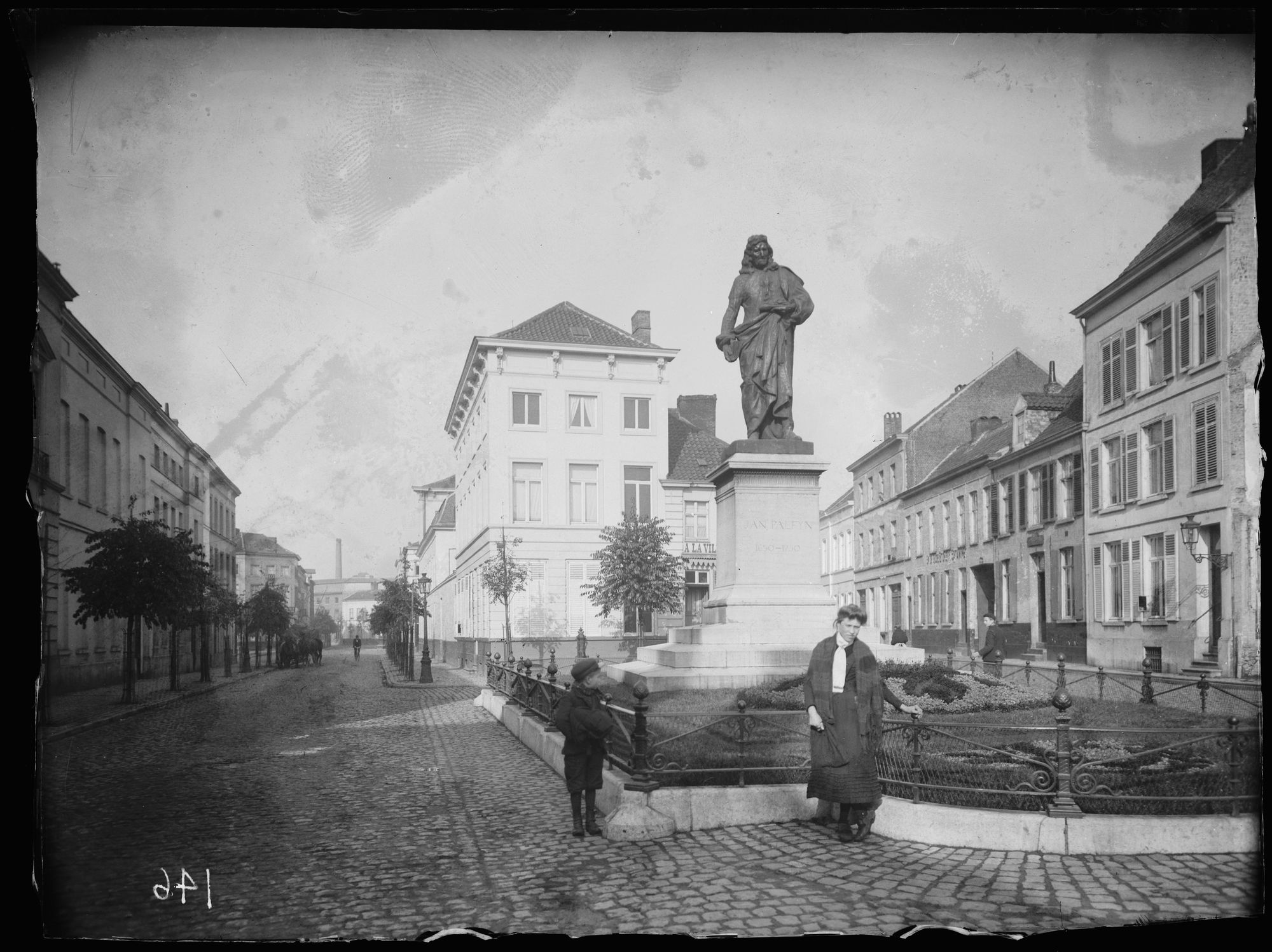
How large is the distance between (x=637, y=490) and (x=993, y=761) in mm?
6487

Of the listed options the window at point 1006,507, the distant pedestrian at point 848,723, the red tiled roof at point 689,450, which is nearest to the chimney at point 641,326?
the red tiled roof at point 689,450

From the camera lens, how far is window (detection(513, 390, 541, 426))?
12.3m

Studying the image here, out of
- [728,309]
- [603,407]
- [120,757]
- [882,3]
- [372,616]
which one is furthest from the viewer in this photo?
[372,616]

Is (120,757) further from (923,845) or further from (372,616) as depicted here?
(372,616)

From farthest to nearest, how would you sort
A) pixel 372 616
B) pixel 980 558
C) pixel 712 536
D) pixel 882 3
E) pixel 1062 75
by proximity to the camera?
pixel 372 616 < pixel 980 558 < pixel 712 536 < pixel 1062 75 < pixel 882 3

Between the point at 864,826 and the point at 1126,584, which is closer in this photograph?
the point at 864,826

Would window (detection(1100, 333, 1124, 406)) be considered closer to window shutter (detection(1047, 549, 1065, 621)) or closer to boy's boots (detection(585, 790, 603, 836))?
window shutter (detection(1047, 549, 1065, 621))

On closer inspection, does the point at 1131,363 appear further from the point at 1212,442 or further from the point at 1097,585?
the point at 1097,585

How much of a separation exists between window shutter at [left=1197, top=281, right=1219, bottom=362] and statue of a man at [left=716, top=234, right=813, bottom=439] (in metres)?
4.06

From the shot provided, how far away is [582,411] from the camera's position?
1252 centimetres

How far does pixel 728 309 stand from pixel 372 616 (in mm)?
27963

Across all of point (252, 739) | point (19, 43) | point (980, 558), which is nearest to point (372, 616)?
point (980, 558)

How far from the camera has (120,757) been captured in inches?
320


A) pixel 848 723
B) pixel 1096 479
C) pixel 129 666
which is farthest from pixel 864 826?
pixel 1096 479
